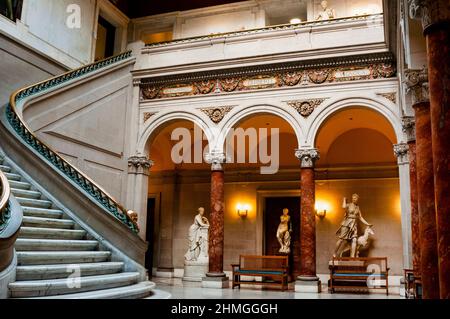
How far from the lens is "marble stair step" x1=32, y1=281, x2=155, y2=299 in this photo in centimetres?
611

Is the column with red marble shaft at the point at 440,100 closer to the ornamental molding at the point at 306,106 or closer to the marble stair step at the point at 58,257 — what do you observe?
the marble stair step at the point at 58,257

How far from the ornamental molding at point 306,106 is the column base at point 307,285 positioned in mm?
4028

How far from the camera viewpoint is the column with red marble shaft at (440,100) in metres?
4.85

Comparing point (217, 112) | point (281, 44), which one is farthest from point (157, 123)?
point (281, 44)

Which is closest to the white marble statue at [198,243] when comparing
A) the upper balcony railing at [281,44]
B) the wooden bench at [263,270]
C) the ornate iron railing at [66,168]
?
the wooden bench at [263,270]

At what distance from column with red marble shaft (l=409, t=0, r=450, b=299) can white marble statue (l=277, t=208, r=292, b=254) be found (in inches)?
369

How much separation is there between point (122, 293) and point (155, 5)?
13.3 metres

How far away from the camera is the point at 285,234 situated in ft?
46.8

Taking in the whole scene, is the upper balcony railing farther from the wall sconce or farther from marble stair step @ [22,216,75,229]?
marble stair step @ [22,216,75,229]

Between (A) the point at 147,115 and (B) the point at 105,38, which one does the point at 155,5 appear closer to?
(B) the point at 105,38

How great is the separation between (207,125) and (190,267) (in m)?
3.99

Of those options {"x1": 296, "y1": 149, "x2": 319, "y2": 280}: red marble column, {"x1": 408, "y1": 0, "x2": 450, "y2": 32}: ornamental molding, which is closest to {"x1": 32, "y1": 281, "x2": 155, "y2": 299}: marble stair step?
{"x1": 296, "y1": 149, "x2": 319, "y2": 280}: red marble column
